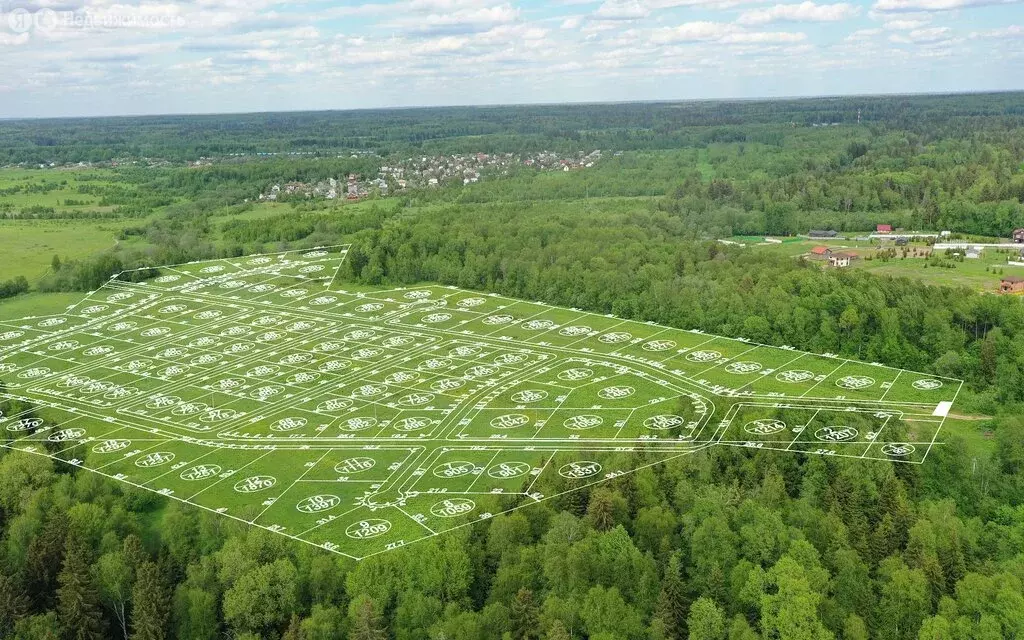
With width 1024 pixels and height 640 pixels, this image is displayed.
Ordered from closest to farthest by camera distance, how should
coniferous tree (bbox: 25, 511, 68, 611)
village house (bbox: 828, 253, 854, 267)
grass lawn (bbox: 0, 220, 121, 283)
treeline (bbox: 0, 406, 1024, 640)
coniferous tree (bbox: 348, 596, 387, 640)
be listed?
coniferous tree (bbox: 348, 596, 387, 640)
treeline (bbox: 0, 406, 1024, 640)
coniferous tree (bbox: 25, 511, 68, 611)
village house (bbox: 828, 253, 854, 267)
grass lawn (bbox: 0, 220, 121, 283)

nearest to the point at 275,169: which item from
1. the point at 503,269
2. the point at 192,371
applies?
the point at 503,269

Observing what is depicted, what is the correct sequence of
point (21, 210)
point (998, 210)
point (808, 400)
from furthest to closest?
1. point (21, 210)
2. point (998, 210)
3. point (808, 400)

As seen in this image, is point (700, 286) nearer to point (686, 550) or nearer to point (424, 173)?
point (686, 550)

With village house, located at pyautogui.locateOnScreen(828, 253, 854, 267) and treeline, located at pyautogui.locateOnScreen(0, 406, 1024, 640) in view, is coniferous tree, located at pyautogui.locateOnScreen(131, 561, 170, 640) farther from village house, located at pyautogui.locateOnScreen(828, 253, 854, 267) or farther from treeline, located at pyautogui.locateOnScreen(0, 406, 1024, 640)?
village house, located at pyautogui.locateOnScreen(828, 253, 854, 267)

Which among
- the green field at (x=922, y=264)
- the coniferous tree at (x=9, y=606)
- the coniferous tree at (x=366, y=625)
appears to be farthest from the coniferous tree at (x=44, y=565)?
the green field at (x=922, y=264)

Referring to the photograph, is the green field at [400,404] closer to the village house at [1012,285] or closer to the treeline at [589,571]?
the treeline at [589,571]

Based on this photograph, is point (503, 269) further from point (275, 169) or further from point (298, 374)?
point (275, 169)


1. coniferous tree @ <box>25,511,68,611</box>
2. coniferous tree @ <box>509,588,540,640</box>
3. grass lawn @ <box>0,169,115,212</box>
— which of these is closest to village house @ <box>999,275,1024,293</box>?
coniferous tree @ <box>509,588,540,640</box>

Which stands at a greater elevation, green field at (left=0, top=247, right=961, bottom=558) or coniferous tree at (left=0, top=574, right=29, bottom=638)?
green field at (left=0, top=247, right=961, bottom=558)
